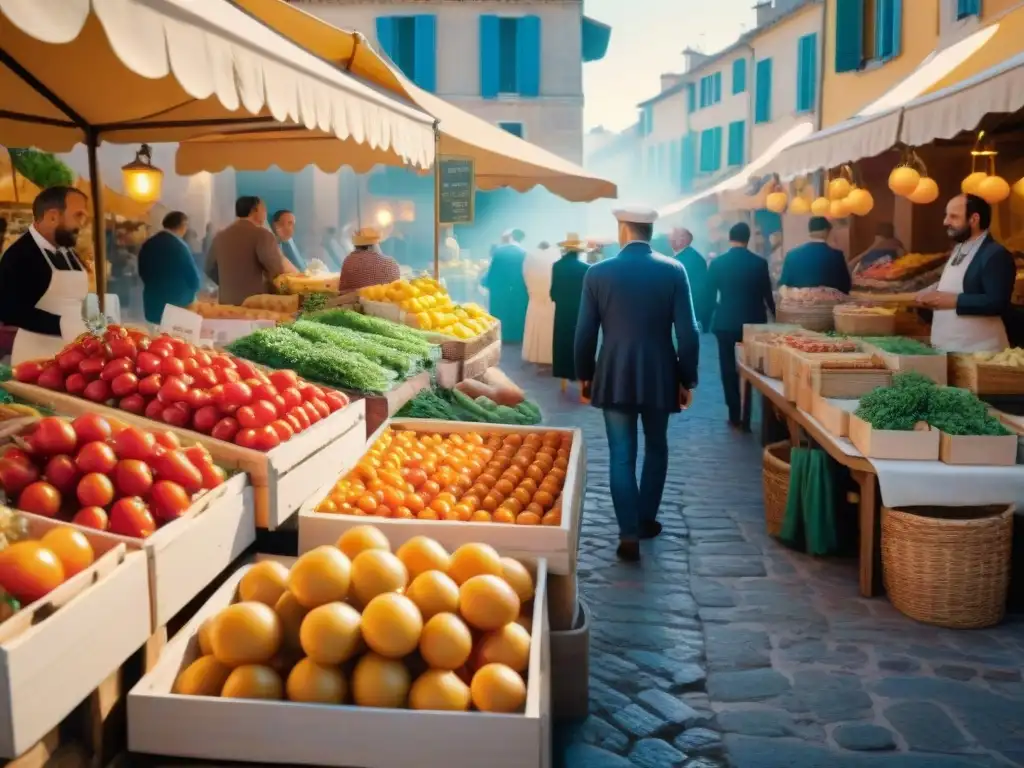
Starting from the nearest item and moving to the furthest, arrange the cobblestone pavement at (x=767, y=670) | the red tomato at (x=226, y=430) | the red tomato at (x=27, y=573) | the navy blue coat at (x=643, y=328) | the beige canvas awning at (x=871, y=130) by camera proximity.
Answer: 1. the red tomato at (x=27, y=573)
2. the cobblestone pavement at (x=767, y=670)
3. the red tomato at (x=226, y=430)
4. the navy blue coat at (x=643, y=328)
5. the beige canvas awning at (x=871, y=130)

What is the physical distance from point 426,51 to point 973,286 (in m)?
21.7

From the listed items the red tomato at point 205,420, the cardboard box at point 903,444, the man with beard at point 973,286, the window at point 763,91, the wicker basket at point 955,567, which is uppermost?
the window at point 763,91

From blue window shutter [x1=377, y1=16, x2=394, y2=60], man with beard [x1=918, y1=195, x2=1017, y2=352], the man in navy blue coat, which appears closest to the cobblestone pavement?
the man in navy blue coat

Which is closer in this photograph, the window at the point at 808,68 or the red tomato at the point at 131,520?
the red tomato at the point at 131,520

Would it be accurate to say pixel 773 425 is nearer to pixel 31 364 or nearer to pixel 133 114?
pixel 133 114

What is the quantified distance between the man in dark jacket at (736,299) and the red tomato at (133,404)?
6904 millimetres

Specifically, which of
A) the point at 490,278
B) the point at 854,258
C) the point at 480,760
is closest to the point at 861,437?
the point at 480,760

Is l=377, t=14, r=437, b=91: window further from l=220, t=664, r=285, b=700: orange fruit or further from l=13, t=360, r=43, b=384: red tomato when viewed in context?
l=220, t=664, r=285, b=700: orange fruit

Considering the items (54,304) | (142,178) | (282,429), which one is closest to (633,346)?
(282,429)

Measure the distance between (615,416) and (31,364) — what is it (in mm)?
3170

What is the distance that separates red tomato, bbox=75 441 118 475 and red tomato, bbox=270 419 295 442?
0.81m

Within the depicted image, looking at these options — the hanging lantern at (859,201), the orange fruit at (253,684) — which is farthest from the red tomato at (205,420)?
the hanging lantern at (859,201)

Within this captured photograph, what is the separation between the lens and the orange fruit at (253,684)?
264cm

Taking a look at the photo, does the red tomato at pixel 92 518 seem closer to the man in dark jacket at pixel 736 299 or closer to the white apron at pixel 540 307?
the man in dark jacket at pixel 736 299
